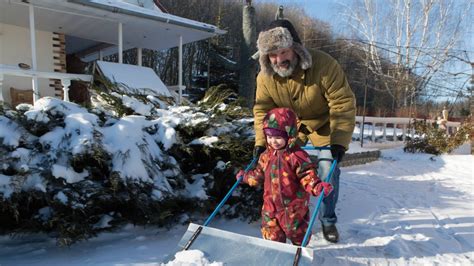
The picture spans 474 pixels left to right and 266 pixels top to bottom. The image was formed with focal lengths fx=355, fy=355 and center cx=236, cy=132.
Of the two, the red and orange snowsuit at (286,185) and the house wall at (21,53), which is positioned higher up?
the house wall at (21,53)

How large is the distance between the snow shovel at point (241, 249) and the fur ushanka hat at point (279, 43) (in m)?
1.33

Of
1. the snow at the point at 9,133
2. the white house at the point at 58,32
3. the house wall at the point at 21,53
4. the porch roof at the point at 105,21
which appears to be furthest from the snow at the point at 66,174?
the house wall at the point at 21,53

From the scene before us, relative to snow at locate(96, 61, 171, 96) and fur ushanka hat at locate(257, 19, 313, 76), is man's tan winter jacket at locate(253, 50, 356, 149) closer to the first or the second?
fur ushanka hat at locate(257, 19, 313, 76)

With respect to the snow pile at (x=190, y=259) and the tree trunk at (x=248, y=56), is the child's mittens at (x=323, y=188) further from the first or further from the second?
the tree trunk at (x=248, y=56)

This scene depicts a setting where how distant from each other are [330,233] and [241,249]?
1.26 metres

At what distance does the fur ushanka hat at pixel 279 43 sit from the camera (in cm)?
264

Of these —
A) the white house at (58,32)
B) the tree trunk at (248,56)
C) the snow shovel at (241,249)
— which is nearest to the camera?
the snow shovel at (241,249)

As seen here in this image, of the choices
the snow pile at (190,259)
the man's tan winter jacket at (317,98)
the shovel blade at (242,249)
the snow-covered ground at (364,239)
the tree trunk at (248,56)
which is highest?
the tree trunk at (248,56)

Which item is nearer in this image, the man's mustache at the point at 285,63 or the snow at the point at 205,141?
the man's mustache at the point at 285,63

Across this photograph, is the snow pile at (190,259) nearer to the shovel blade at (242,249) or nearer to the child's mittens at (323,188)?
the shovel blade at (242,249)

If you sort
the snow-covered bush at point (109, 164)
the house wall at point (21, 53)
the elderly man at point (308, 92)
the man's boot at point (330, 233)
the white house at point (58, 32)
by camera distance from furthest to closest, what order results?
the house wall at point (21, 53), the white house at point (58, 32), the man's boot at point (330, 233), the elderly man at point (308, 92), the snow-covered bush at point (109, 164)

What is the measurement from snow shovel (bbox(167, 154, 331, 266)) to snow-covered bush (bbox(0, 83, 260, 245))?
641 millimetres

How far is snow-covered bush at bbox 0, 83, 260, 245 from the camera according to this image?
241cm

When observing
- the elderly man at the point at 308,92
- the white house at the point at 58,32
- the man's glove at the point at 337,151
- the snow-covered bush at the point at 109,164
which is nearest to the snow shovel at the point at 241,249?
the snow-covered bush at the point at 109,164
